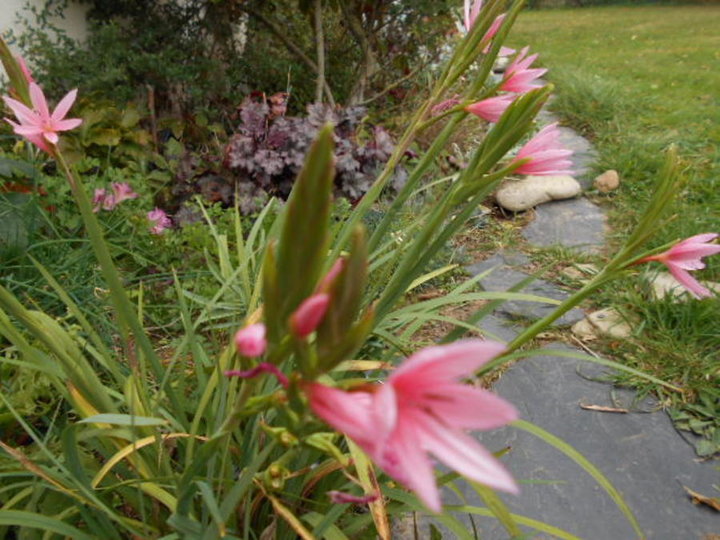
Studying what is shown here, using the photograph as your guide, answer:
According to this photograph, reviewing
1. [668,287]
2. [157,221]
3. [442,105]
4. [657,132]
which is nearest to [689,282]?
[442,105]

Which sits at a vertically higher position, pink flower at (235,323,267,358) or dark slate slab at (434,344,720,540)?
pink flower at (235,323,267,358)

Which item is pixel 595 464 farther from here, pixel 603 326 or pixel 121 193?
pixel 121 193

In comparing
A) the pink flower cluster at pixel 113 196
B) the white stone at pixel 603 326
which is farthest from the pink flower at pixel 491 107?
the pink flower cluster at pixel 113 196

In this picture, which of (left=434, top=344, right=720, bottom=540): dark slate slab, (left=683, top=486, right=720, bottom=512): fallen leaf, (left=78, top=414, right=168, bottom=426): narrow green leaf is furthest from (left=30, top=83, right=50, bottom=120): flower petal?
(left=683, top=486, right=720, bottom=512): fallen leaf

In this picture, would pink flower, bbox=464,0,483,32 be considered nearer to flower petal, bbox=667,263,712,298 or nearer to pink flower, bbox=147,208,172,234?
flower petal, bbox=667,263,712,298

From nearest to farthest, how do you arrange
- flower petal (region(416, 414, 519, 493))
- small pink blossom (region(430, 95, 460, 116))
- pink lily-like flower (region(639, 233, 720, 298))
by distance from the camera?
flower petal (region(416, 414, 519, 493)) → pink lily-like flower (region(639, 233, 720, 298)) → small pink blossom (region(430, 95, 460, 116))

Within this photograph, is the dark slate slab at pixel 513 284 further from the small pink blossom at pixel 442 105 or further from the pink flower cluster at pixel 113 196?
the pink flower cluster at pixel 113 196

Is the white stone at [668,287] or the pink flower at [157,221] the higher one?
the pink flower at [157,221]
